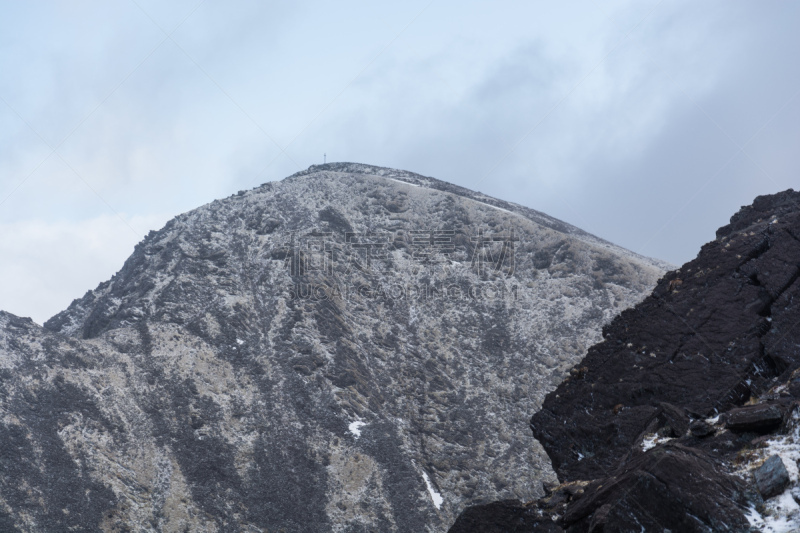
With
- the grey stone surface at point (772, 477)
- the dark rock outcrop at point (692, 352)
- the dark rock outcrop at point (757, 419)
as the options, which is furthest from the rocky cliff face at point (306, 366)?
the grey stone surface at point (772, 477)

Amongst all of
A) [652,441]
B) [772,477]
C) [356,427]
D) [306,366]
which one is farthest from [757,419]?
[306,366]

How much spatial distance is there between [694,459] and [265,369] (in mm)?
56311

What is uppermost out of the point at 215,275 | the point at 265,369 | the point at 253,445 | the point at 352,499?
the point at 215,275

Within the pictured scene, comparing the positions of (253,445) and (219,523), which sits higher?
(253,445)

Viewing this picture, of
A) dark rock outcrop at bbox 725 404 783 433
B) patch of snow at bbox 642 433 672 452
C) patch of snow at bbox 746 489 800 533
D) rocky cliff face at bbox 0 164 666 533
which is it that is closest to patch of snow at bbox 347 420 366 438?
rocky cliff face at bbox 0 164 666 533

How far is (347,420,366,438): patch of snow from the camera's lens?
58378mm

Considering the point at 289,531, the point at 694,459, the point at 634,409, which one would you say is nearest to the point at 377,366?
the point at 289,531

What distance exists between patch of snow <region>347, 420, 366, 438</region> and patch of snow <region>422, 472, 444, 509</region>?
694 cm

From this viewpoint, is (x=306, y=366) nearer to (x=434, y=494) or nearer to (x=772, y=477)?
(x=434, y=494)

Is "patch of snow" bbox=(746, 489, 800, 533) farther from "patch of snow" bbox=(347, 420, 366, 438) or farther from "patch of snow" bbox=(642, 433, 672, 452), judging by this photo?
"patch of snow" bbox=(347, 420, 366, 438)

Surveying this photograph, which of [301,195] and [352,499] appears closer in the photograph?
[352,499]

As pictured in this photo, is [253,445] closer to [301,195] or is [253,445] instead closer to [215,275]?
[215,275]

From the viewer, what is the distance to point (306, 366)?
64.0 m

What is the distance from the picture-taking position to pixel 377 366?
6725 centimetres
